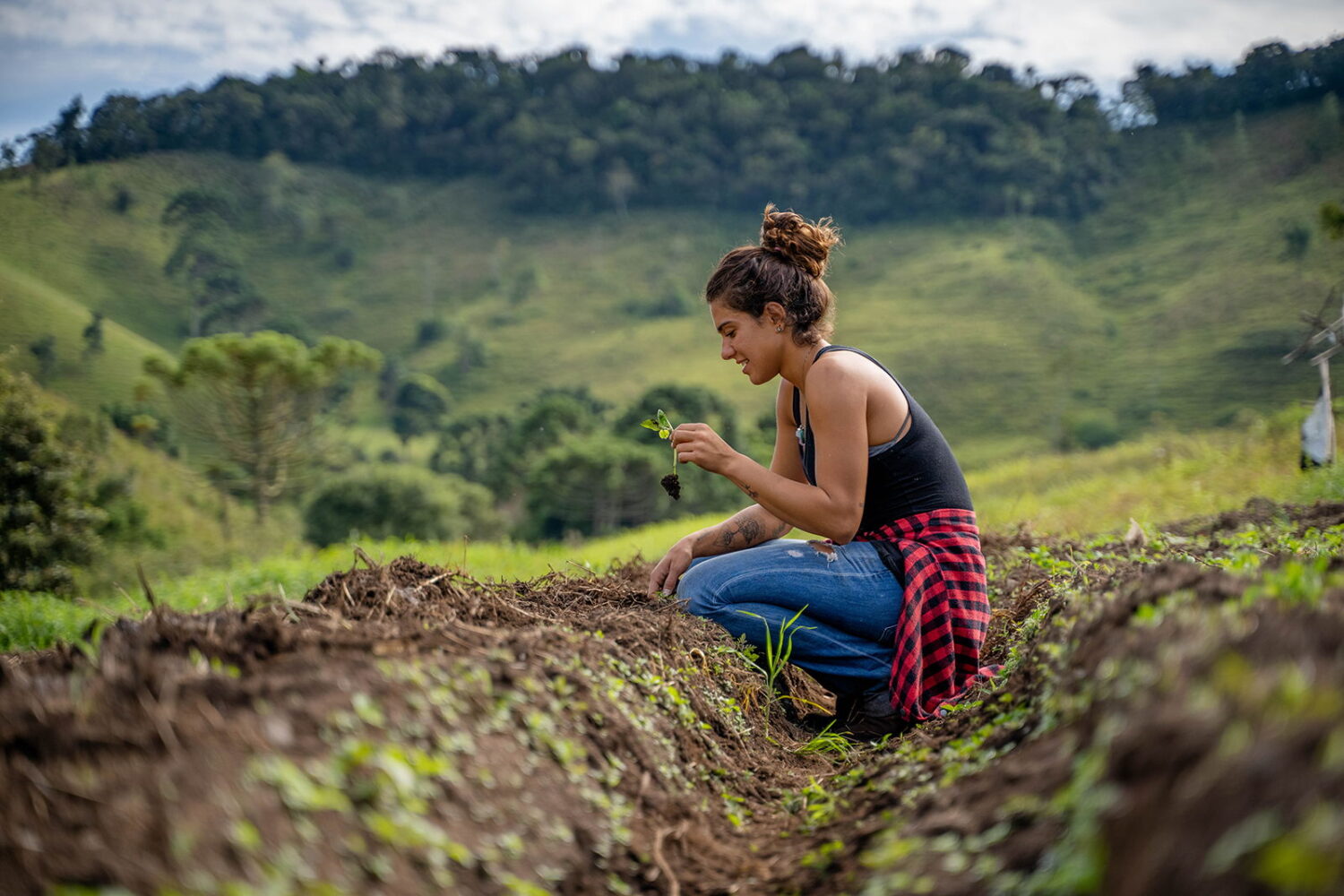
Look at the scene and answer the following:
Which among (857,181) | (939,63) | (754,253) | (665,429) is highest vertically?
(939,63)

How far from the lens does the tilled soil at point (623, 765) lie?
4.21ft

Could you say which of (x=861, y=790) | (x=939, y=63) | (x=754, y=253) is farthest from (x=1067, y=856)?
(x=939, y=63)

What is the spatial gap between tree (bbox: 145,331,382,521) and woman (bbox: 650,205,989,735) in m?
32.5

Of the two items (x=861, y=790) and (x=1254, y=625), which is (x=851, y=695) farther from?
(x=1254, y=625)

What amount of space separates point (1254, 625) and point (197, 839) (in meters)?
1.82

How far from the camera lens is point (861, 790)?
8.36ft

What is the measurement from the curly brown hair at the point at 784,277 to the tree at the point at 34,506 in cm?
1846

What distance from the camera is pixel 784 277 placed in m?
3.63

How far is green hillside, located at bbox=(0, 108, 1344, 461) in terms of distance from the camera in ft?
144

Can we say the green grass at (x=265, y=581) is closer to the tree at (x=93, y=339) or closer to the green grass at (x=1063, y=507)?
the green grass at (x=1063, y=507)

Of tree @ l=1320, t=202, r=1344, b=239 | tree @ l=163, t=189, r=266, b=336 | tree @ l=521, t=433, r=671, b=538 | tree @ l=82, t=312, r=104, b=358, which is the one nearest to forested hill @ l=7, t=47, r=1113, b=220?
tree @ l=163, t=189, r=266, b=336

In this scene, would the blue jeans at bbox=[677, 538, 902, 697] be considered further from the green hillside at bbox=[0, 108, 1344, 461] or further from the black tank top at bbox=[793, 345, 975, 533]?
the green hillside at bbox=[0, 108, 1344, 461]

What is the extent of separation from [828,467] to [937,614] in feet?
2.15

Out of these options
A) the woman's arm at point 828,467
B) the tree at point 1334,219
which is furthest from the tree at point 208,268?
the woman's arm at point 828,467
